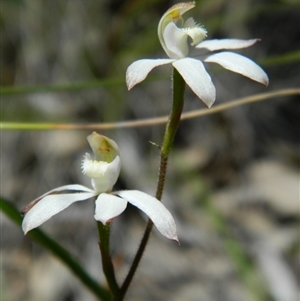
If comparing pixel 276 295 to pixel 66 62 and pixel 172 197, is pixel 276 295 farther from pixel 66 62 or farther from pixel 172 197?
pixel 66 62

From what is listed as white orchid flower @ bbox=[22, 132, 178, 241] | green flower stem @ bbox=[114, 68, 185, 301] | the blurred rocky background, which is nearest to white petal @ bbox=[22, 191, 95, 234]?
white orchid flower @ bbox=[22, 132, 178, 241]

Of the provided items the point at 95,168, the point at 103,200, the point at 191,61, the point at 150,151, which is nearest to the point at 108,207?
the point at 103,200

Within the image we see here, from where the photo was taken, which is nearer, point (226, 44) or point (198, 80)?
point (198, 80)

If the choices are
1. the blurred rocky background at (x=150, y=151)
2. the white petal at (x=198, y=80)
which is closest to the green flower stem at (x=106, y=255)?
the white petal at (x=198, y=80)

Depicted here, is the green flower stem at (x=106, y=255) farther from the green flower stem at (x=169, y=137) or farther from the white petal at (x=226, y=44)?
the white petal at (x=226, y=44)

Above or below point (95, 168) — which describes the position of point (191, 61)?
above

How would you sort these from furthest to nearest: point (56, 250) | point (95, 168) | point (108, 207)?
1. point (56, 250)
2. point (95, 168)
3. point (108, 207)

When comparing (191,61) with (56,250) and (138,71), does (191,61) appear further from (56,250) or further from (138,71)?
(56,250)

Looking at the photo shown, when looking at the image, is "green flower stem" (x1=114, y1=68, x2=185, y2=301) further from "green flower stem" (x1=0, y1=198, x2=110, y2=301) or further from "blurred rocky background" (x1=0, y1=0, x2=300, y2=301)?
"blurred rocky background" (x1=0, y1=0, x2=300, y2=301)
